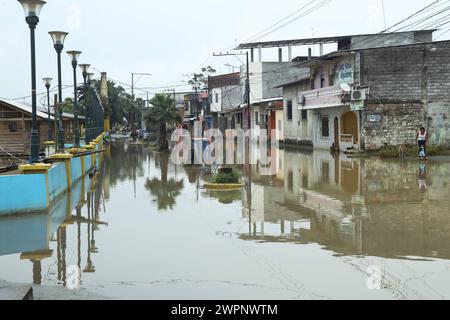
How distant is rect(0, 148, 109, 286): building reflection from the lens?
8914 mm

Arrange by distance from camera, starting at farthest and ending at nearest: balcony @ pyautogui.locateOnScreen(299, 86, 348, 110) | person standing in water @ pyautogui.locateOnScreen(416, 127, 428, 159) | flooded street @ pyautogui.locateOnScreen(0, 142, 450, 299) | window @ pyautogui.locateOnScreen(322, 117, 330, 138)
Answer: window @ pyautogui.locateOnScreen(322, 117, 330, 138), balcony @ pyautogui.locateOnScreen(299, 86, 348, 110), person standing in water @ pyautogui.locateOnScreen(416, 127, 428, 159), flooded street @ pyautogui.locateOnScreen(0, 142, 450, 299)

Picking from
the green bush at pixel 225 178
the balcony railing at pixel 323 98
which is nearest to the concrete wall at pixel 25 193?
the green bush at pixel 225 178

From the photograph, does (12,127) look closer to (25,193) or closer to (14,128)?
(14,128)

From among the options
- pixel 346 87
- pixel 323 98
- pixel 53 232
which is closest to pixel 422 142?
pixel 346 87

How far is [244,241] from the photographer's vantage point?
1020 centimetres

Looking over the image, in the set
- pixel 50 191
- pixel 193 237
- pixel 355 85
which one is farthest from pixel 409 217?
pixel 355 85

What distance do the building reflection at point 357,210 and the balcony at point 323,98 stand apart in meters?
9.94

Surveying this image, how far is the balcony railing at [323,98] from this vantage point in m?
32.6

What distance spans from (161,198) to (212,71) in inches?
2705

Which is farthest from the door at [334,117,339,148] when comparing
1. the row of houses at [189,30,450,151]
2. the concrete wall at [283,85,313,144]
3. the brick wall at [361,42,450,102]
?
the brick wall at [361,42,450,102]

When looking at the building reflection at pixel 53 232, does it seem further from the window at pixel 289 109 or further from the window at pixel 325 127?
the window at pixel 289 109

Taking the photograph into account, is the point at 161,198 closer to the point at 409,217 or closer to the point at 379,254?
the point at 409,217

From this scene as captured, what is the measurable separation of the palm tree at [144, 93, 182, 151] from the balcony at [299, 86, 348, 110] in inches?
370

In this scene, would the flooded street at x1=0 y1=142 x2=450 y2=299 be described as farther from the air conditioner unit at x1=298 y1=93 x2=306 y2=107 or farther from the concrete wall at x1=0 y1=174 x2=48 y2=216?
the air conditioner unit at x1=298 y1=93 x2=306 y2=107
